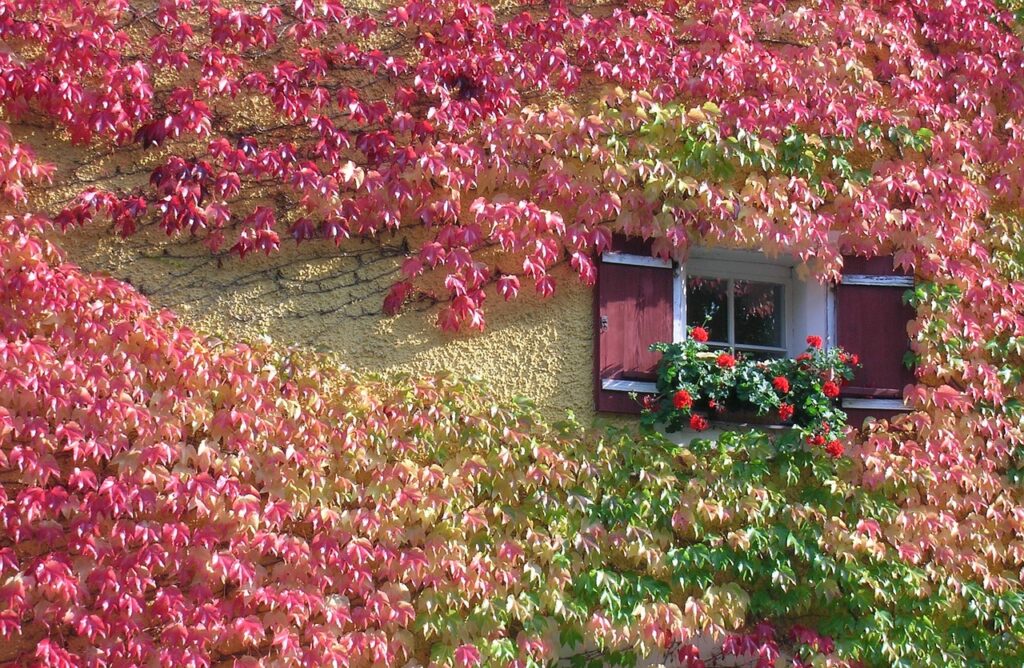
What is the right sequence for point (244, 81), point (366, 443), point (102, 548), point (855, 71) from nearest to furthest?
1. point (102, 548)
2. point (366, 443)
3. point (244, 81)
4. point (855, 71)

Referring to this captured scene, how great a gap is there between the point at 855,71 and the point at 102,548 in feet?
15.0

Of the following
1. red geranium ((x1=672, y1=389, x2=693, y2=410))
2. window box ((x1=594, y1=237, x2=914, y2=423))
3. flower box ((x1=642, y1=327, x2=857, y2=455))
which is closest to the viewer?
red geranium ((x1=672, y1=389, x2=693, y2=410))

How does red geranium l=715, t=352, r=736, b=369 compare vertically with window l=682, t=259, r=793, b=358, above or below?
below

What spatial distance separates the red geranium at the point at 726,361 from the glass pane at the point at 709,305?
0.53m

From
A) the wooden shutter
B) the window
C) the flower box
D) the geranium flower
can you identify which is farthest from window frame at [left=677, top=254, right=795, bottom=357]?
the geranium flower

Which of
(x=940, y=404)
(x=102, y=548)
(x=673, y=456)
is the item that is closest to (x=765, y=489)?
(x=673, y=456)

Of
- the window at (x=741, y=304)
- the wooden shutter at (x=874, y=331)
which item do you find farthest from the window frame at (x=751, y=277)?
the wooden shutter at (x=874, y=331)

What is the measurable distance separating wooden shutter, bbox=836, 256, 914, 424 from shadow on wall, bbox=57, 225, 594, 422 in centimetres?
139

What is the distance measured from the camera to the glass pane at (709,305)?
24.2ft

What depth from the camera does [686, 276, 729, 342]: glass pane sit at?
738 cm

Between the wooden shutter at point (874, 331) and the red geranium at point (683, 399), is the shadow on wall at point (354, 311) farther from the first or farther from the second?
the wooden shutter at point (874, 331)

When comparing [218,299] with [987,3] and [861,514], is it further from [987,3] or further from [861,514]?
[987,3]

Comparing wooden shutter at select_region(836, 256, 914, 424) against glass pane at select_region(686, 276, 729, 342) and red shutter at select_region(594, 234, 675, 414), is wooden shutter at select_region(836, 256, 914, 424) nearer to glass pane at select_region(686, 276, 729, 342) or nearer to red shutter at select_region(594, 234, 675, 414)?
glass pane at select_region(686, 276, 729, 342)

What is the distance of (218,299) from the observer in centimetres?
662
